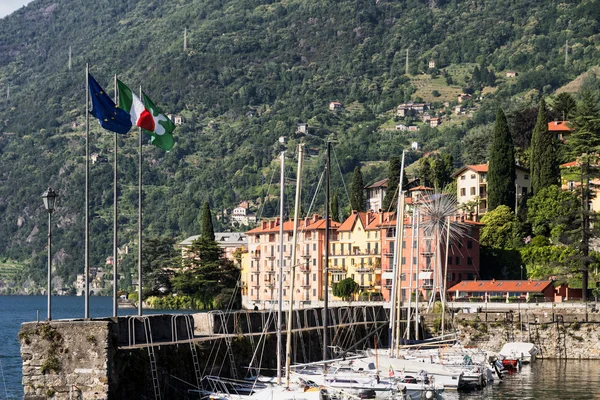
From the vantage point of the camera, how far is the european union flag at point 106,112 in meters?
42.8

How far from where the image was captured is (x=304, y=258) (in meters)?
135

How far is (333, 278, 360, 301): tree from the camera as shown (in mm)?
122312

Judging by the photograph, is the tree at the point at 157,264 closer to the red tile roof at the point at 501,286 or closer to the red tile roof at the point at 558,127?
the red tile roof at the point at 558,127

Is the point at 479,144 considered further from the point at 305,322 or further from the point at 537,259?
the point at 305,322

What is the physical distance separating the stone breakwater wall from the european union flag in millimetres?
42152

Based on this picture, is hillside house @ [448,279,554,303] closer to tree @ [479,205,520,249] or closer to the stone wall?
tree @ [479,205,520,249]

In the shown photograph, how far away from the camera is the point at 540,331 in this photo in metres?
80.4

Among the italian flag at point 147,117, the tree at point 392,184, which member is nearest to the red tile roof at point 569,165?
the tree at point 392,184

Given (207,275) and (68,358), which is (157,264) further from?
(68,358)

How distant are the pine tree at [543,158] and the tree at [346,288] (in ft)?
67.7

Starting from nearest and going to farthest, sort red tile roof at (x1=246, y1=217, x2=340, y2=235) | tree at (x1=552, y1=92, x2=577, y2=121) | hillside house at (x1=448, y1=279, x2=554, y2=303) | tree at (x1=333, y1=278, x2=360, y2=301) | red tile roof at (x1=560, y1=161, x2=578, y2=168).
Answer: hillside house at (x1=448, y1=279, x2=554, y2=303) → red tile roof at (x1=560, y1=161, x2=578, y2=168) → tree at (x1=333, y1=278, x2=360, y2=301) → red tile roof at (x1=246, y1=217, x2=340, y2=235) → tree at (x1=552, y1=92, x2=577, y2=121)

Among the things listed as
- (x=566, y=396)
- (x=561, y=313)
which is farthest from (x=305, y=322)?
(x=561, y=313)

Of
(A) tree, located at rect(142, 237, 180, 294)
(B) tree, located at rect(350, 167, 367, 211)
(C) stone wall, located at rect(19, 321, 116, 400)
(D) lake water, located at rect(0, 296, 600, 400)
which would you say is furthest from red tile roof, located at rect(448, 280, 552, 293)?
(A) tree, located at rect(142, 237, 180, 294)

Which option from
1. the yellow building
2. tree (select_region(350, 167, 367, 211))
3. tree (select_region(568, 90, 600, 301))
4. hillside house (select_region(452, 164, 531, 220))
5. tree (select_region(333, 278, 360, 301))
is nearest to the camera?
tree (select_region(568, 90, 600, 301))
